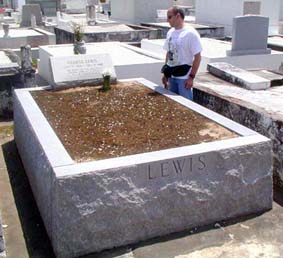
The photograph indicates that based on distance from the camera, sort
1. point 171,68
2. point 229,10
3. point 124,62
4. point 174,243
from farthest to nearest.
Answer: point 229,10 < point 124,62 < point 171,68 < point 174,243

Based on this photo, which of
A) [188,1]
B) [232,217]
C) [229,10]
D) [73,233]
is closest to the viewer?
[73,233]

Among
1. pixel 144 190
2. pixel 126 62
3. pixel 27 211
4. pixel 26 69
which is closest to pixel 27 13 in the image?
pixel 126 62

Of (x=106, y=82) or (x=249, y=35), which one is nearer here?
(x=106, y=82)

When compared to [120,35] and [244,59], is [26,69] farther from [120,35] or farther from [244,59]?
[120,35]

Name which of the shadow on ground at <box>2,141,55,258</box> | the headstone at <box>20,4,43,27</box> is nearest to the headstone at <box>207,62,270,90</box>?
the shadow on ground at <box>2,141,55,258</box>

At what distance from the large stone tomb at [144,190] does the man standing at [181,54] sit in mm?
1539

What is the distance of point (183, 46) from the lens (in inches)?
205

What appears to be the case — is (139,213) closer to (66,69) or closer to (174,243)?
(174,243)

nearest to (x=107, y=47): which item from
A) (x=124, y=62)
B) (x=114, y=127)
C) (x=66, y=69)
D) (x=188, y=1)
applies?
(x=124, y=62)

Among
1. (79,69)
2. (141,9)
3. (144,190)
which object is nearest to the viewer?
(144,190)

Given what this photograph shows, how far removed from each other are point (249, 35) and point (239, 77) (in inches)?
131

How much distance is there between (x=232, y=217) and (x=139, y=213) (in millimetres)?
892

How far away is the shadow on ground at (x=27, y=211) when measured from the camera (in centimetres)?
334

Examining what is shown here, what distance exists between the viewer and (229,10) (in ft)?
43.0
